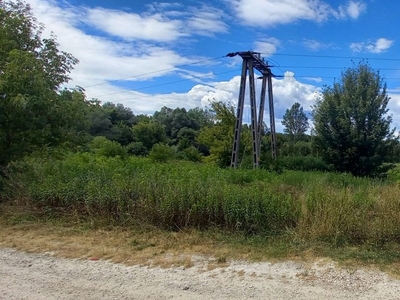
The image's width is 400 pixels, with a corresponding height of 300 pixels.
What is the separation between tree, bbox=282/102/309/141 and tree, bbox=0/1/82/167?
7482 cm

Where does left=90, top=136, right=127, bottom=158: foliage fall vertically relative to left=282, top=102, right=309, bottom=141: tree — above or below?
below

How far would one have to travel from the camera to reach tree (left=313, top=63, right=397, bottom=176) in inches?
923

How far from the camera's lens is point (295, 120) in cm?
8125

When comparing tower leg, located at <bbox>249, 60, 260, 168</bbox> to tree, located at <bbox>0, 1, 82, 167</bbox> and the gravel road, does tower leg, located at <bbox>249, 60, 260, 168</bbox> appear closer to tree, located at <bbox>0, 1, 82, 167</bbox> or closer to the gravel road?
tree, located at <bbox>0, 1, 82, 167</bbox>

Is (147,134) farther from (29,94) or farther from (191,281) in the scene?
(191,281)

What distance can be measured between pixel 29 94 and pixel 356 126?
21236 millimetres

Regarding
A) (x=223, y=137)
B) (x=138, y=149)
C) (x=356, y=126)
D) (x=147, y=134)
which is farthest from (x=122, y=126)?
(x=356, y=126)

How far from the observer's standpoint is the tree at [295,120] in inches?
3170

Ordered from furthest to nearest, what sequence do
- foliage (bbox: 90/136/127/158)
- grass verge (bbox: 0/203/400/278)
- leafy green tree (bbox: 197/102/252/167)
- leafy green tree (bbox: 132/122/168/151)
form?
1. leafy green tree (bbox: 132/122/168/151)
2. leafy green tree (bbox: 197/102/252/167)
3. foliage (bbox: 90/136/127/158)
4. grass verge (bbox: 0/203/400/278)

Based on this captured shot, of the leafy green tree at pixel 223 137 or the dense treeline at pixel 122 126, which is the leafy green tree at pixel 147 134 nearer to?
the dense treeline at pixel 122 126

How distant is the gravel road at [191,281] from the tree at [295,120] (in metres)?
78.3

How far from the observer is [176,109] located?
3211 inches

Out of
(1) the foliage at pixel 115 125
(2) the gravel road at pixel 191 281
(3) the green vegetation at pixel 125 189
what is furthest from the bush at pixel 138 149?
(2) the gravel road at pixel 191 281

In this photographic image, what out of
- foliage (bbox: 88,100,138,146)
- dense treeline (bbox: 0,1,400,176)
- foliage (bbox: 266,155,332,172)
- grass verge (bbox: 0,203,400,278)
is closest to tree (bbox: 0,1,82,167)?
dense treeline (bbox: 0,1,400,176)
